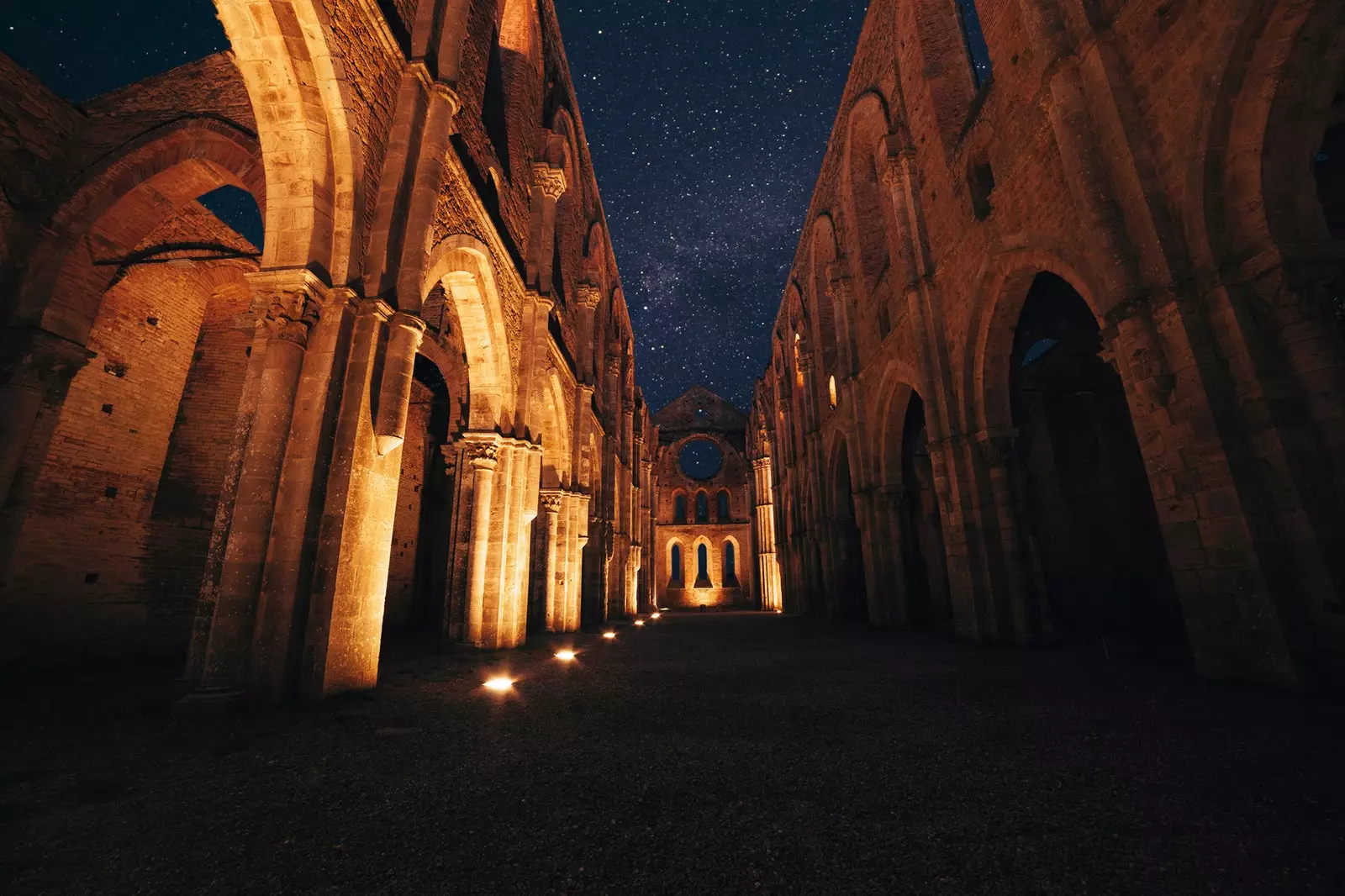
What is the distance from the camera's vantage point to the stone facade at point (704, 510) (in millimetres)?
36188

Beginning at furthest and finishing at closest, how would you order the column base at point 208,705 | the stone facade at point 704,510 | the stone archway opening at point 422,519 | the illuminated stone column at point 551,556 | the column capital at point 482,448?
the stone facade at point 704,510 < the stone archway opening at point 422,519 < the illuminated stone column at point 551,556 < the column capital at point 482,448 < the column base at point 208,705

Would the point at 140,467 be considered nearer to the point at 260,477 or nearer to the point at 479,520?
the point at 479,520

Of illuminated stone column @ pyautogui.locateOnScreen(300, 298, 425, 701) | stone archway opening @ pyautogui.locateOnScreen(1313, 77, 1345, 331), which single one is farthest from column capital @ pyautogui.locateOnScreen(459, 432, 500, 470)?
stone archway opening @ pyautogui.locateOnScreen(1313, 77, 1345, 331)

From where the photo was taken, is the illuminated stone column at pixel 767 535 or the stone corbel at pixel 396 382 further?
the illuminated stone column at pixel 767 535

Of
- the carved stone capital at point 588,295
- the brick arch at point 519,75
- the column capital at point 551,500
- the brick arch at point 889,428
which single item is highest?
the brick arch at point 519,75

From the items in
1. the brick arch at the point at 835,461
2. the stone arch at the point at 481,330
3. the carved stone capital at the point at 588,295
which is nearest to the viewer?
the stone arch at the point at 481,330

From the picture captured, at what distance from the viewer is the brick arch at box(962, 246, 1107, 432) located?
27.0 feet

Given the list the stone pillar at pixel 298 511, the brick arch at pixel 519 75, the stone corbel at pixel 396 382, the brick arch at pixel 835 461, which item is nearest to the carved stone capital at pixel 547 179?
the brick arch at pixel 519 75

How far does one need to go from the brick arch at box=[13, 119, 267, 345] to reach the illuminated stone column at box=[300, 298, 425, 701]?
3.57 metres

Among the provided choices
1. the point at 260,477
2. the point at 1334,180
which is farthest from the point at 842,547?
the point at 260,477

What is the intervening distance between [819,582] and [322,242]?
1883 centimetres

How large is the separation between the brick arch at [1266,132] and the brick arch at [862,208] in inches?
356

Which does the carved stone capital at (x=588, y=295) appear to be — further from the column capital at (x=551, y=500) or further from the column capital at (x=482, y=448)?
the column capital at (x=482, y=448)

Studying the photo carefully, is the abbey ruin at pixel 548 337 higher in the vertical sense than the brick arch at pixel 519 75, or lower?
lower
